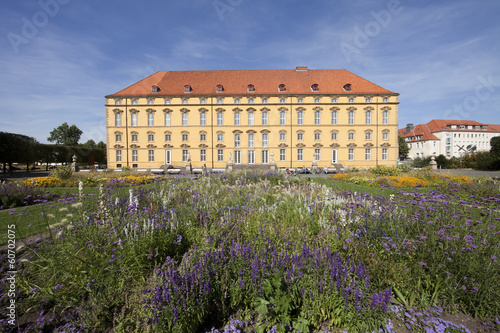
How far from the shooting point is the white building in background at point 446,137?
58656 mm

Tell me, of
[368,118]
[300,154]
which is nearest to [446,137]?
[368,118]

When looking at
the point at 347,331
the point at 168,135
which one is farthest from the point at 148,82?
the point at 347,331

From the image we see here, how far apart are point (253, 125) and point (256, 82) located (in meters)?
7.16

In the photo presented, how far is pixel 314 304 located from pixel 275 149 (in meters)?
32.7

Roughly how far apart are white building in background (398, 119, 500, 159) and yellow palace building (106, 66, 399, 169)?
1397 inches

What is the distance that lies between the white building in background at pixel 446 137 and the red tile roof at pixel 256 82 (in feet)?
122

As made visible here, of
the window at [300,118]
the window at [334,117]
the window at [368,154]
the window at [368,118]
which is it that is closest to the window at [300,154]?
the window at [300,118]

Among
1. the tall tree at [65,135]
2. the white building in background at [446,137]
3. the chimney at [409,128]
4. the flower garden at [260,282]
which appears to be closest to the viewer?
the flower garden at [260,282]

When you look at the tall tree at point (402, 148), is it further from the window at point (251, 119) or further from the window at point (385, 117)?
the window at point (251, 119)

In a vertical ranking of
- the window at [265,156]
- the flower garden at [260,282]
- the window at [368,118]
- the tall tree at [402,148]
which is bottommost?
the flower garden at [260,282]

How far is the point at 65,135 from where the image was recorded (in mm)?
78188

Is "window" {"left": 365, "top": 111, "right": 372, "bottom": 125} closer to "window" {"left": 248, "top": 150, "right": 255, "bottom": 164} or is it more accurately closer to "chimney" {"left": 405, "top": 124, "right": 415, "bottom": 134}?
"window" {"left": 248, "top": 150, "right": 255, "bottom": 164}

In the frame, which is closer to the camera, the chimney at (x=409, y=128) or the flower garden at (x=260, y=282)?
the flower garden at (x=260, y=282)

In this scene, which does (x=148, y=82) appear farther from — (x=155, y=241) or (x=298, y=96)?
(x=155, y=241)
